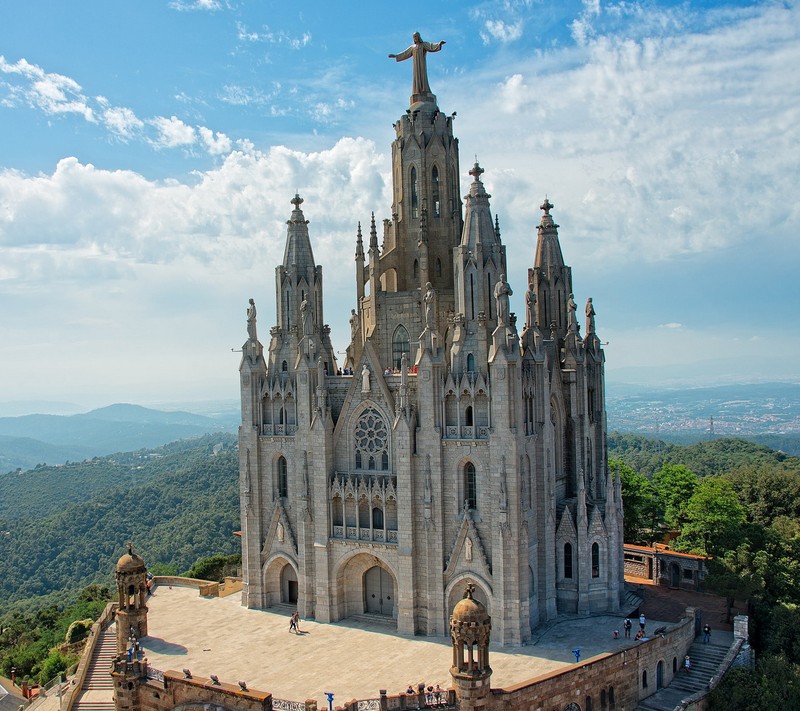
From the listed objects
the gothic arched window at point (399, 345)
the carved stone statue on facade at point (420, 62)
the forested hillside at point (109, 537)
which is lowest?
the forested hillside at point (109, 537)

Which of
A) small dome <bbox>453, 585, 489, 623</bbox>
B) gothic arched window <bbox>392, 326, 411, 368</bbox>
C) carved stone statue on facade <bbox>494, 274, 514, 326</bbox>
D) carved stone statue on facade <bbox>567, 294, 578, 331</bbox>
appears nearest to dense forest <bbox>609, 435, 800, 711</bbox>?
carved stone statue on facade <bbox>567, 294, 578, 331</bbox>

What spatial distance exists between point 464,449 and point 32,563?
353 feet

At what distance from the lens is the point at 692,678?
34.2 m

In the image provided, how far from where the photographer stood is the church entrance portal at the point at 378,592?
38.8 metres

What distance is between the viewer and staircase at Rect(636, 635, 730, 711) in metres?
32.5

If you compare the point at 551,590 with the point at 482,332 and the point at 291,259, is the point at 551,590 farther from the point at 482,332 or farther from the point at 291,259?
the point at 291,259

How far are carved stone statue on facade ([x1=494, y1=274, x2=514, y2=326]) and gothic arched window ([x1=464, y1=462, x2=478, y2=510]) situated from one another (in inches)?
254

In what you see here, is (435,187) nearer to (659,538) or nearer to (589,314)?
(589,314)

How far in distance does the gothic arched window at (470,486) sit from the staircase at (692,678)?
10.4 metres

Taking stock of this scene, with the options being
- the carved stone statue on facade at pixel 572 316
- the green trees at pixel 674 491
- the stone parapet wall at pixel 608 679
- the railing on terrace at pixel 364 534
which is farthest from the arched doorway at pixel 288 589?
the green trees at pixel 674 491

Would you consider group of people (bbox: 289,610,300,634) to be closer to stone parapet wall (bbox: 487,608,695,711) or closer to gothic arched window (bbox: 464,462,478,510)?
gothic arched window (bbox: 464,462,478,510)

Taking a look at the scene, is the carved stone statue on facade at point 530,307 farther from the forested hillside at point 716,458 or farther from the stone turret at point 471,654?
the forested hillside at point 716,458

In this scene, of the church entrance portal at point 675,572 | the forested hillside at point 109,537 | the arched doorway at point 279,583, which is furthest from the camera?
the forested hillside at point 109,537

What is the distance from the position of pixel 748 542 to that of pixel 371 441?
21.4 m
